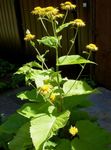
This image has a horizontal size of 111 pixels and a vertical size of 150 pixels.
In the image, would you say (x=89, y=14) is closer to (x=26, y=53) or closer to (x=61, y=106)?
(x=26, y=53)

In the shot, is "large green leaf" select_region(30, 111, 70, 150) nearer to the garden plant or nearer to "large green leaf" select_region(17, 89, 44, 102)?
the garden plant

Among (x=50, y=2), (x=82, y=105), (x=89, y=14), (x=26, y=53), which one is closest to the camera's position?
(x=82, y=105)

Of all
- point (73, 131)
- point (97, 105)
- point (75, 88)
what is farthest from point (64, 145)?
point (97, 105)

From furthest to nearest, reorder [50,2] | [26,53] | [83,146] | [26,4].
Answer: [26,53], [26,4], [50,2], [83,146]

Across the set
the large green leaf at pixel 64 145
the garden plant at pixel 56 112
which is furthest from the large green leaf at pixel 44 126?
the large green leaf at pixel 64 145

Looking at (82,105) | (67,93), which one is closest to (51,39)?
(67,93)

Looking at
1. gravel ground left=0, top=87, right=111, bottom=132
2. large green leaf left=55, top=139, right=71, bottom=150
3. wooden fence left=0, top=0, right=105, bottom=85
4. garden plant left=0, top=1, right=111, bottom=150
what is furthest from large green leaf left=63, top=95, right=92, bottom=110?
wooden fence left=0, top=0, right=105, bottom=85

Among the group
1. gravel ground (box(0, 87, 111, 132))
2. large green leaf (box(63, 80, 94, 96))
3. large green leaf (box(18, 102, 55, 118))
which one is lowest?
gravel ground (box(0, 87, 111, 132))

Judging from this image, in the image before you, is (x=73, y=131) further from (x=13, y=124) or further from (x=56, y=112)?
(x=13, y=124)
